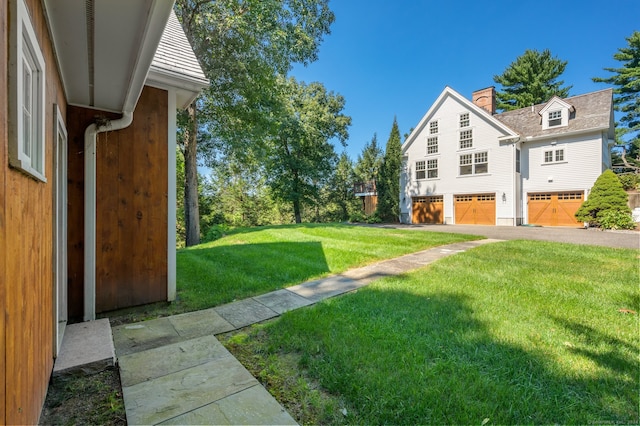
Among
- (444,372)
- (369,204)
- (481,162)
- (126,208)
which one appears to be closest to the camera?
(444,372)

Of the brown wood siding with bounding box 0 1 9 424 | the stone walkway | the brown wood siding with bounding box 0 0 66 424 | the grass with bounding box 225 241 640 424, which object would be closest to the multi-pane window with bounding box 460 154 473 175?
the grass with bounding box 225 241 640 424

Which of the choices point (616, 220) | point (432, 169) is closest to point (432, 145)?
point (432, 169)

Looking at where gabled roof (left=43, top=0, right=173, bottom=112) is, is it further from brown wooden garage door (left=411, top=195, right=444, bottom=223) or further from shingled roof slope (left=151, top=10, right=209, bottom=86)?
brown wooden garage door (left=411, top=195, right=444, bottom=223)

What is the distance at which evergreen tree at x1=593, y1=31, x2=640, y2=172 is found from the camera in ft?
70.9

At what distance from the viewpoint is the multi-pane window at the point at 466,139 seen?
16.8 m

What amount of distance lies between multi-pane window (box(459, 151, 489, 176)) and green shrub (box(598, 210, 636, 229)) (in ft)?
17.8

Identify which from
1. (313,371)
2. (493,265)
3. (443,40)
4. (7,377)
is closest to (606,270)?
(493,265)

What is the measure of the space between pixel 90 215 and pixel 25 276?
2.16 m

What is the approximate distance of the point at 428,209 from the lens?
1842 cm

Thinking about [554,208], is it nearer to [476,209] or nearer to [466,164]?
[476,209]

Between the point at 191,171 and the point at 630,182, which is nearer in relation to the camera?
the point at 191,171

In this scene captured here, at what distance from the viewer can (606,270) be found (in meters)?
4.96

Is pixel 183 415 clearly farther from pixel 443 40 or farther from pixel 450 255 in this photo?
pixel 443 40

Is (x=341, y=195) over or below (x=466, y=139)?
below
